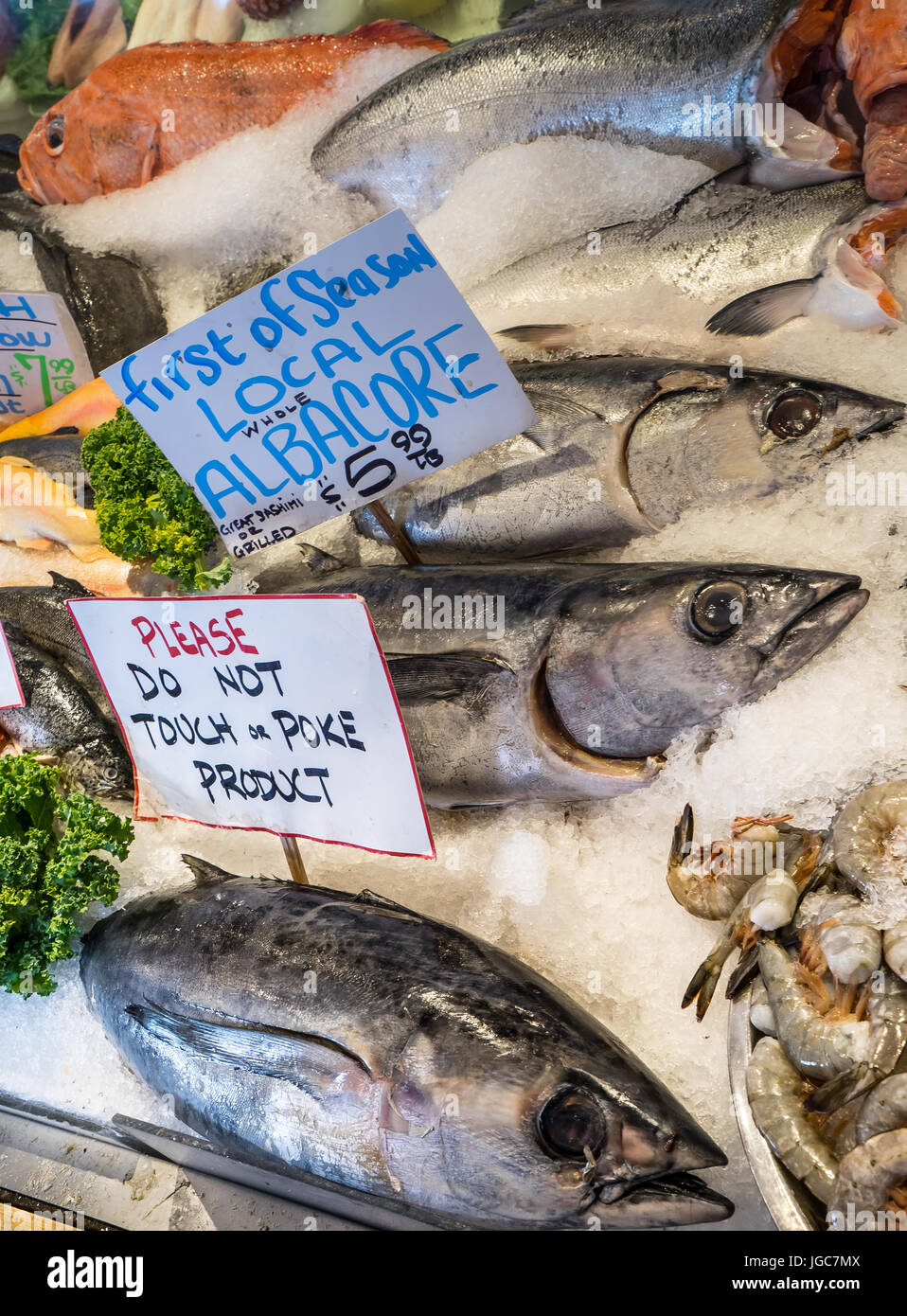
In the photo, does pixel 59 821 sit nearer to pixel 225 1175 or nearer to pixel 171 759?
pixel 171 759

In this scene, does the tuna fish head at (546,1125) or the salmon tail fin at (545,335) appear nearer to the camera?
the tuna fish head at (546,1125)

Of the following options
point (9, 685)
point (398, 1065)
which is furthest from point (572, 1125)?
point (9, 685)

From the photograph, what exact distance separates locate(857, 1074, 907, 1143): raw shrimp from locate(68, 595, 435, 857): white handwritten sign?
75cm

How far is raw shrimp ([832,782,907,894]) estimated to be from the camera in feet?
4.57

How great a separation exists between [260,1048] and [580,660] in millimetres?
844

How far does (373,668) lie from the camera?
1.60m

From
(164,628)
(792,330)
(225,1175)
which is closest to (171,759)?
(164,628)

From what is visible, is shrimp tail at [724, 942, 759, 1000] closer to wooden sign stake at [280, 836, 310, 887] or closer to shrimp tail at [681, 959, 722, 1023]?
shrimp tail at [681, 959, 722, 1023]

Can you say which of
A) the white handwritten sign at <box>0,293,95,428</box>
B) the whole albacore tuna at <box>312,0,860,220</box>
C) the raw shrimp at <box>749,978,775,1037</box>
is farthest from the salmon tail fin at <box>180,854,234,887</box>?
the whole albacore tuna at <box>312,0,860,220</box>

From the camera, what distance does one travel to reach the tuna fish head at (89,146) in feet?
11.3

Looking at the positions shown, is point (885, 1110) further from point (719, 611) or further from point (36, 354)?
point (36, 354)

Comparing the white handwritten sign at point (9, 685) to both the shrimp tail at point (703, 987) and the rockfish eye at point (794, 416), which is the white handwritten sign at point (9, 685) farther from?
the rockfish eye at point (794, 416)

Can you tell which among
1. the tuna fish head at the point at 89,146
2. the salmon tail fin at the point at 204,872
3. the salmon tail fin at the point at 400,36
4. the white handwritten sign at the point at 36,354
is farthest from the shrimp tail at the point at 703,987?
the tuna fish head at the point at 89,146
